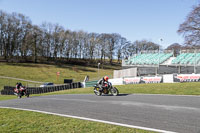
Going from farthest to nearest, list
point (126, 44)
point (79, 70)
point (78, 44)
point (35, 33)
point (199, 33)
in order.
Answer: point (126, 44) → point (78, 44) → point (35, 33) → point (79, 70) → point (199, 33)

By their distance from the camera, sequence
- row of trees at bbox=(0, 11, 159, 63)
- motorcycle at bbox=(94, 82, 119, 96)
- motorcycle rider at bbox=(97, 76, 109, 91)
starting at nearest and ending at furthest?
motorcycle at bbox=(94, 82, 119, 96), motorcycle rider at bbox=(97, 76, 109, 91), row of trees at bbox=(0, 11, 159, 63)

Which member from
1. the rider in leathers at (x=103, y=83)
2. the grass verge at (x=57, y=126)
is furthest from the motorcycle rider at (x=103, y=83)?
the grass verge at (x=57, y=126)

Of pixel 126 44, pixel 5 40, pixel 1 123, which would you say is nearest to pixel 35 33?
pixel 5 40

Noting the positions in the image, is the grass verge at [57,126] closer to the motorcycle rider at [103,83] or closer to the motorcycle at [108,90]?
the motorcycle at [108,90]

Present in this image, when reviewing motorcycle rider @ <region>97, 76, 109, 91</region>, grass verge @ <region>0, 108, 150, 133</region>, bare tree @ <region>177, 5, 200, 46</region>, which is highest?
bare tree @ <region>177, 5, 200, 46</region>

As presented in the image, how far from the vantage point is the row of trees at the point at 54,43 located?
236ft

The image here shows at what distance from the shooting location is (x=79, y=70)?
68.1 metres

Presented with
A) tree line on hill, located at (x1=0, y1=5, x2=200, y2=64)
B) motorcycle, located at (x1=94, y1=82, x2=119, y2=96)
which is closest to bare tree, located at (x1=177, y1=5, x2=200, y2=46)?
motorcycle, located at (x1=94, y1=82, x2=119, y2=96)

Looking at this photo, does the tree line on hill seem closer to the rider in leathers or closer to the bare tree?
the bare tree

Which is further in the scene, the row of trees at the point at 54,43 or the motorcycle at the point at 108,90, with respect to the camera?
the row of trees at the point at 54,43

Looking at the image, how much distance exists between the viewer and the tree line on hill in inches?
2832

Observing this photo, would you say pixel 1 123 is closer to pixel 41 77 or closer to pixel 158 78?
pixel 158 78

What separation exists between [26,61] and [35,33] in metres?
11.1

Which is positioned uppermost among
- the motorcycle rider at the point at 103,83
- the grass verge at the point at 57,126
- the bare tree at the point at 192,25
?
the bare tree at the point at 192,25
